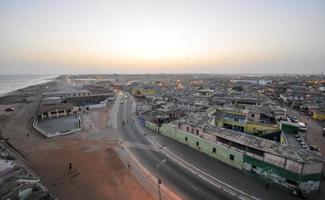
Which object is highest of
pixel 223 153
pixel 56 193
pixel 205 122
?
pixel 205 122

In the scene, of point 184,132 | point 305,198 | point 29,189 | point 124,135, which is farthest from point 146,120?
point 305,198

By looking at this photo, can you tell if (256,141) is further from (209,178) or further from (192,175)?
(192,175)

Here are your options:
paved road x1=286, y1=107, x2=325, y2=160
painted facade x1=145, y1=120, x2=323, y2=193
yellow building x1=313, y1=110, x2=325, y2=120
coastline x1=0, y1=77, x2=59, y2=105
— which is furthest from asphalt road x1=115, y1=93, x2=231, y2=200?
coastline x1=0, y1=77, x2=59, y2=105

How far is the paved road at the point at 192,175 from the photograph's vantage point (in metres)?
20.6

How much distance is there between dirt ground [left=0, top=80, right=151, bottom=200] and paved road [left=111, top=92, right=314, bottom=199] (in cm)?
370

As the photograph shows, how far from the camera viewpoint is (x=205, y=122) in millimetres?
35062

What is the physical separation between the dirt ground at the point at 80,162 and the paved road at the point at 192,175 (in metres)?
3.70

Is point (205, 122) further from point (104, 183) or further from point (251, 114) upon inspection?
point (104, 183)

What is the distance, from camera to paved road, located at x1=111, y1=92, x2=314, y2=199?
2058 cm

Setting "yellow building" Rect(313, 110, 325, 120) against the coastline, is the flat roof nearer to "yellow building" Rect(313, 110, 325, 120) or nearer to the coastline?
"yellow building" Rect(313, 110, 325, 120)

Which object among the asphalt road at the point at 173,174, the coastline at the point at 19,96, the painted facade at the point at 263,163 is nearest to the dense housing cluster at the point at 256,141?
the painted facade at the point at 263,163

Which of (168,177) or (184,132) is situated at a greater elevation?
(184,132)

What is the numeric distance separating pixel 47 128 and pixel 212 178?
38886mm

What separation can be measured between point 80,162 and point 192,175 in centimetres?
1684
